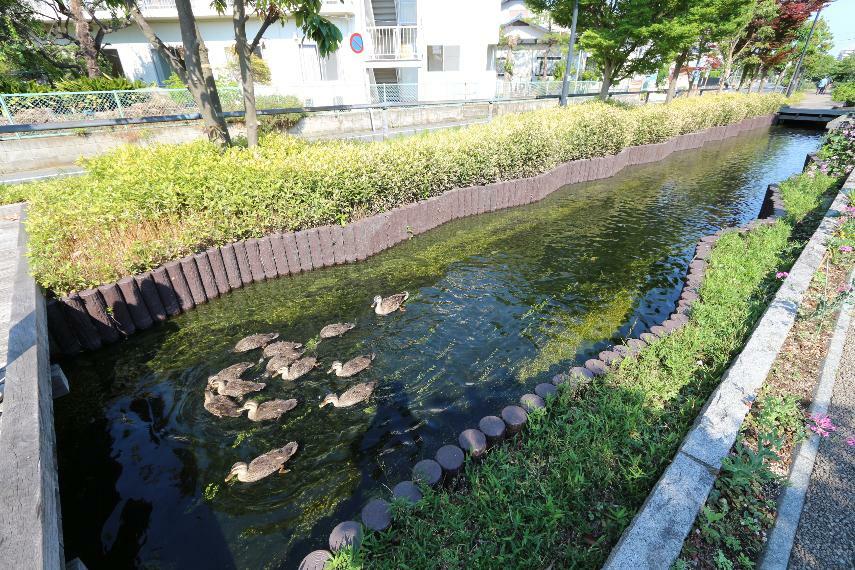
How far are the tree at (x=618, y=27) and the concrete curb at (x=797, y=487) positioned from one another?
20.3 m

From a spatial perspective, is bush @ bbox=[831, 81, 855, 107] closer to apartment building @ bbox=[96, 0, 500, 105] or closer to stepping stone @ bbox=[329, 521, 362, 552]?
apartment building @ bbox=[96, 0, 500, 105]

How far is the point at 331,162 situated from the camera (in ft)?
27.8

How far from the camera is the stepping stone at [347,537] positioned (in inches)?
122

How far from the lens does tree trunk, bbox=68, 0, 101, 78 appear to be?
17.0 metres

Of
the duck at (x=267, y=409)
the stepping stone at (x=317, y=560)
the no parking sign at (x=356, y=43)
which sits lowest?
the duck at (x=267, y=409)

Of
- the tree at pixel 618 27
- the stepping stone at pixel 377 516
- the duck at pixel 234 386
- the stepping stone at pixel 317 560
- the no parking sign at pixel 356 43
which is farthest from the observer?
the no parking sign at pixel 356 43

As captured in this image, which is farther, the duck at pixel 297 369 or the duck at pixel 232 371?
the duck at pixel 297 369

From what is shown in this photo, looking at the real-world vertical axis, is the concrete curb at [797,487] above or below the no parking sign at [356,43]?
below

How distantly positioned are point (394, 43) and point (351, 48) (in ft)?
8.59

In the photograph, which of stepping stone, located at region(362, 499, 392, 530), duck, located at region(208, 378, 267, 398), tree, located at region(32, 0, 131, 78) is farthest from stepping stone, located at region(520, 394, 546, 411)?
tree, located at region(32, 0, 131, 78)

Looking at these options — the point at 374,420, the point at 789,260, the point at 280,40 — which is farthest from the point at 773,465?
the point at 280,40

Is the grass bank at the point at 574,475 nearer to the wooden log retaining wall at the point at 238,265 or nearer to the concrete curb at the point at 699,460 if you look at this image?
the concrete curb at the point at 699,460

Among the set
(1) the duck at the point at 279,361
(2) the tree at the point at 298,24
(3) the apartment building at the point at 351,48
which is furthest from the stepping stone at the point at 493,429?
(3) the apartment building at the point at 351,48

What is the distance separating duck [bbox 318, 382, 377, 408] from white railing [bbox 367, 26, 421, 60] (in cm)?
2375
